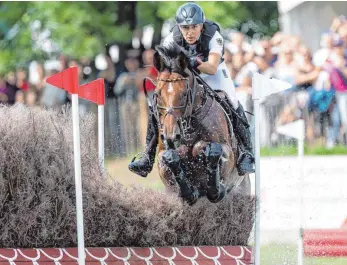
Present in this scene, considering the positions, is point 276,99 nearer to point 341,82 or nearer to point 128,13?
point 341,82

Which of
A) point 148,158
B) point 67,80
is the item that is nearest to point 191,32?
point 148,158

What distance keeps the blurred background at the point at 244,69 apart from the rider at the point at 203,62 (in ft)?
6.64

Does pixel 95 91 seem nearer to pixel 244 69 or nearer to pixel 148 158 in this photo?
pixel 148 158

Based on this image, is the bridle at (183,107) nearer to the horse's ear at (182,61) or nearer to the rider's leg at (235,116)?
the horse's ear at (182,61)

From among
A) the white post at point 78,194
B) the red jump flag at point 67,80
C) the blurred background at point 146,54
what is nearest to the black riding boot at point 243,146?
the red jump flag at point 67,80

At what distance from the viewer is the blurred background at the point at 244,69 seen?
14.6 metres

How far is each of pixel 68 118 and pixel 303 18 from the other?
9211 mm

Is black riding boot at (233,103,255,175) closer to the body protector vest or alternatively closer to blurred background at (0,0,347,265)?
the body protector vest

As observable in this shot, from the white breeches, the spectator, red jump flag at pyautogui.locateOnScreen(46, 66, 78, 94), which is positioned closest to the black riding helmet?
the white breeches

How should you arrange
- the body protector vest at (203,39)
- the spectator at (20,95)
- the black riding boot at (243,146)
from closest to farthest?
the body protector vest at (203,39) → the black riding boot at (243,146) → the spectator at (20,95)

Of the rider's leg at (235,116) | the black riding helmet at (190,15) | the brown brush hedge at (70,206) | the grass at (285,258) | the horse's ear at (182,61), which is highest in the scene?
the black riding helmet at (190,15)

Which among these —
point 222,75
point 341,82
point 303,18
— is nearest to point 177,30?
point 222,75

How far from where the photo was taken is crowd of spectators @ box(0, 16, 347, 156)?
15.4 m

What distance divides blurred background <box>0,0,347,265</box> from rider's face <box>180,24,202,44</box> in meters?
2.74
